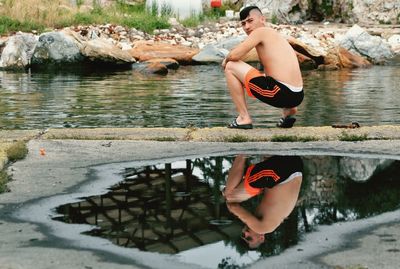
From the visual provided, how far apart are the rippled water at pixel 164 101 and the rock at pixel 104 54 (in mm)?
2700

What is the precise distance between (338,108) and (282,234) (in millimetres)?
8895

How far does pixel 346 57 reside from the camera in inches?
1000

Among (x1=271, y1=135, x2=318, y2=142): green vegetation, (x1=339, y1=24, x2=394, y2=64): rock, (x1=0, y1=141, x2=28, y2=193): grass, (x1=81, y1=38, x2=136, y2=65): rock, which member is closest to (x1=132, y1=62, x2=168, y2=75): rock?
(x1=81, y1=38, x2=136, y2=65): rock

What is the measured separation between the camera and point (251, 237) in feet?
13.6

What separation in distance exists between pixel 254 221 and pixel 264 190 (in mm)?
843

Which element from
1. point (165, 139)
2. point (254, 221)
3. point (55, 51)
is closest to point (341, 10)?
point (55, 51)

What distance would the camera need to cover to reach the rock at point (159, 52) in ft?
84.8

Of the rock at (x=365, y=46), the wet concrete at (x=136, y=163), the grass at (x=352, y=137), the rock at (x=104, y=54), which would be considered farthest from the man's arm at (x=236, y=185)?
the rock at (x=365, y=46)

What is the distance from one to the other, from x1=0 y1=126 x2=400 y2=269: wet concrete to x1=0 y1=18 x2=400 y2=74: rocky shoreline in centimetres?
1513

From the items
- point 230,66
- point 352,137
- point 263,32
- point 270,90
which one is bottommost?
point 352,137

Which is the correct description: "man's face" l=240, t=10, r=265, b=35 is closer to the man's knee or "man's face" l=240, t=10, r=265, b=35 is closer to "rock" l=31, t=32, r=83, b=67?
the man's knee

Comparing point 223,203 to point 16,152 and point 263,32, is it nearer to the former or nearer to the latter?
point 16,152

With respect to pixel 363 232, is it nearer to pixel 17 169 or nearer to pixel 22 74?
pixel 17 169

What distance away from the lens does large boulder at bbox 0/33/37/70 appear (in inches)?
950
